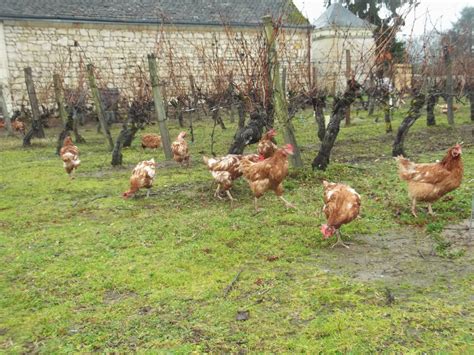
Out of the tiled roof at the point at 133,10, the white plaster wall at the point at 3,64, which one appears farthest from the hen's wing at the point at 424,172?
the white plaster wall at the point at 3,64

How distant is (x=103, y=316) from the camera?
157 inches

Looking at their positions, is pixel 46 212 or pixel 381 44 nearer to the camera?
pixel 46 212

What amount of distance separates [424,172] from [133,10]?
2152 cm

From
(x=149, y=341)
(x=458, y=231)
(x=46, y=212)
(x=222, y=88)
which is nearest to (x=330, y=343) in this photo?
(x=149, y=341)

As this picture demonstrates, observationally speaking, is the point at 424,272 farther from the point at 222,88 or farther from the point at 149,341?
the point at 222,88

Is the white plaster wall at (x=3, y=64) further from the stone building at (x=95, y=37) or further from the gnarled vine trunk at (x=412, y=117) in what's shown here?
the gnarled vine trunk at (x=412, y=117)

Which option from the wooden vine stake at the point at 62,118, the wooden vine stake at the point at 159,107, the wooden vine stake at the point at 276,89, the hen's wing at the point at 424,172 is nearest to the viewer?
the hen's wing at the point at 424,172

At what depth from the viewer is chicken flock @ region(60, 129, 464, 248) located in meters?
5.18

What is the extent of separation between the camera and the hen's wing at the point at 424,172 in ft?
18.7

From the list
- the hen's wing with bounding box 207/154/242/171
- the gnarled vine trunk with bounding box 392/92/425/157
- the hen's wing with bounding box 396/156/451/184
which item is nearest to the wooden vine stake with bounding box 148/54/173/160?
the hen's wing with bounding box 207/154/242/171

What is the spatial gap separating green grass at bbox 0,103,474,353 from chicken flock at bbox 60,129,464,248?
28 centimetres

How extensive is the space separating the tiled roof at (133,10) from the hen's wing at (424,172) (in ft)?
50.5

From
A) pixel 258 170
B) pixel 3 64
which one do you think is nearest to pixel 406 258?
pixel 258 170

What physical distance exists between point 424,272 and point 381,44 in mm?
4748
